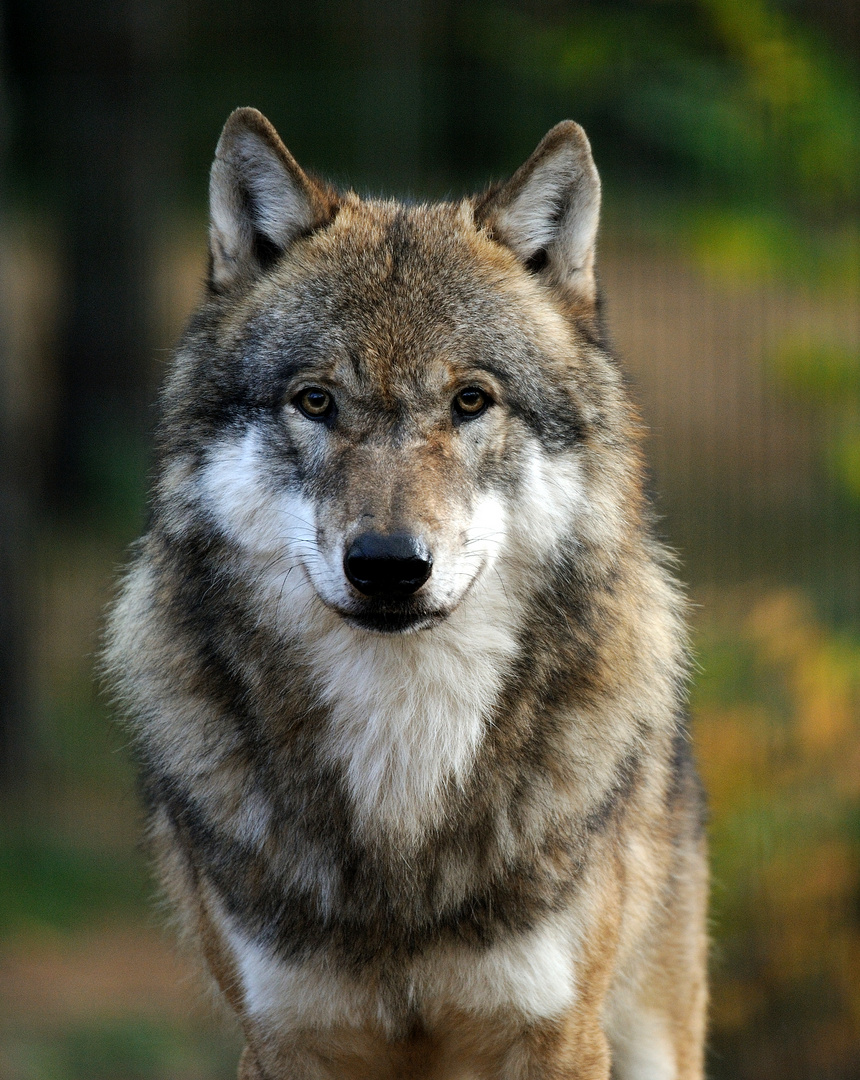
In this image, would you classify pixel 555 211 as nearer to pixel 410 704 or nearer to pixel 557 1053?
pixel 410 704

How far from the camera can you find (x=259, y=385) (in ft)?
10.9

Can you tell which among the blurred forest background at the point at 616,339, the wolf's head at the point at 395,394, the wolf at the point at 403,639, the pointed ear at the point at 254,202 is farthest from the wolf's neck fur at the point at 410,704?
the pointed ear at the point at 254,202

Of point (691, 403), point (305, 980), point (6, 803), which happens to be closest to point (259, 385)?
point (305, 980)

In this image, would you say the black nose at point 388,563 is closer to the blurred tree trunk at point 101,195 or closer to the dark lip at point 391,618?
the dark lip at point 391,618

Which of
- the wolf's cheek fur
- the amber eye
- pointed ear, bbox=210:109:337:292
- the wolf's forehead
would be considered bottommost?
the wolf's cheek fur

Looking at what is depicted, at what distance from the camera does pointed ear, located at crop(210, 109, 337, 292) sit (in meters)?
3.38

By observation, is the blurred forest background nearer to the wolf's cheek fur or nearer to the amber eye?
the amber eye

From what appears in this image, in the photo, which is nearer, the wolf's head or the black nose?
the black nose

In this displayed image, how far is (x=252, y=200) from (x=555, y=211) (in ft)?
2.62

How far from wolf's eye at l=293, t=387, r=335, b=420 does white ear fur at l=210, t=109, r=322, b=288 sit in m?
0.50

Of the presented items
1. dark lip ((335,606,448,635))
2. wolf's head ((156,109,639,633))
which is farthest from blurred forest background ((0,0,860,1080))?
dark lip ((335,606,448,635))

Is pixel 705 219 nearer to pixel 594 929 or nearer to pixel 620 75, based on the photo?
pixel 620 75

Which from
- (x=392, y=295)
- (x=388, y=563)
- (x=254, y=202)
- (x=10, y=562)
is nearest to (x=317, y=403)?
(x=392, y=295)

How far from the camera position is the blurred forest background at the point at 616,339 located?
6.48 m
